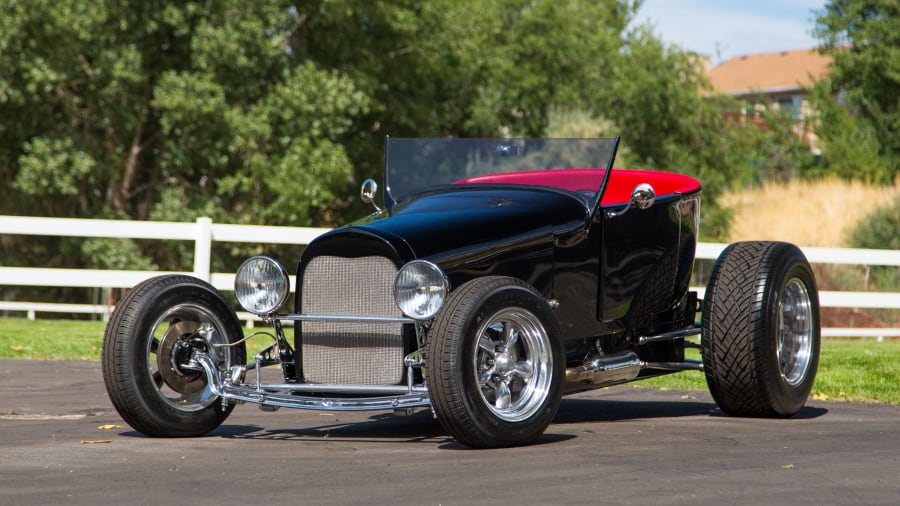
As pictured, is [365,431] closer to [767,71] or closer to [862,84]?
[862,84]

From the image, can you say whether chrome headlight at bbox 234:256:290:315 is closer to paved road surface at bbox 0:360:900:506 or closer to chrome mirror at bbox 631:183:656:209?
paved road surface at bbox 0:360:900:506

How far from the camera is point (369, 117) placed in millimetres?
30891

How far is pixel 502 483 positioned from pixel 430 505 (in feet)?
1.72

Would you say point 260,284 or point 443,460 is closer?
point 443,460

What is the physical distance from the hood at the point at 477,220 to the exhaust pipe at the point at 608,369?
72 cm

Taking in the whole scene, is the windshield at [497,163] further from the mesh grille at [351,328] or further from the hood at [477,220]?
the mesh grille at [351,328]

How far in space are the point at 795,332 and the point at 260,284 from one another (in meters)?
3.38

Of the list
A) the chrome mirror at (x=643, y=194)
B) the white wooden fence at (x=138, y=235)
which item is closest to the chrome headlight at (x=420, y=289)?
the chrome mirror at (x=643, y=194)

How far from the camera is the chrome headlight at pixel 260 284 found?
659 cm

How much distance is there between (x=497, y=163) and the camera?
7.73 m

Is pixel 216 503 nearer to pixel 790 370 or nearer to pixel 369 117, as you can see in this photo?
pixel 790 370

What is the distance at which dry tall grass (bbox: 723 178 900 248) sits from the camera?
24.9 m

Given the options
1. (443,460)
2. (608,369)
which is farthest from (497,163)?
(443,460)

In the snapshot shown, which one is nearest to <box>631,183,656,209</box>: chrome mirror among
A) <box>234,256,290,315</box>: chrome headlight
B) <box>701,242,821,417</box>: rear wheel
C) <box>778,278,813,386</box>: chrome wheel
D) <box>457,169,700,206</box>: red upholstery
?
<box>457,169,700,206</box>: red upholstery
